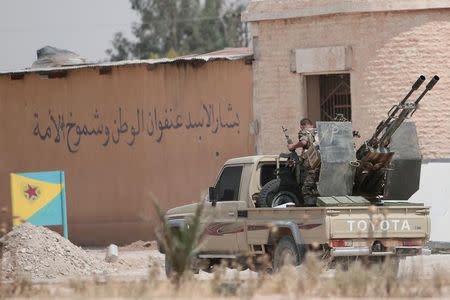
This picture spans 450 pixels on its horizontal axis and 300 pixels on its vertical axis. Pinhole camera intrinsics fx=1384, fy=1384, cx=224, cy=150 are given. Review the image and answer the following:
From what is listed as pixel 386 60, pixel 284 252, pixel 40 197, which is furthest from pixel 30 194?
pixel 284 252

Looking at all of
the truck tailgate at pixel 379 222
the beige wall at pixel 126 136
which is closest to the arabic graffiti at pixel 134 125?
Result: the beige wall at pixel 126 136

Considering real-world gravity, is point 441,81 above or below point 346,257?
above

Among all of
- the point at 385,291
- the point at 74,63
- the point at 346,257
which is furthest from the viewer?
the point at 74,63

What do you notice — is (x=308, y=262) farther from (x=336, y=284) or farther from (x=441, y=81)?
(x=441, y=81)

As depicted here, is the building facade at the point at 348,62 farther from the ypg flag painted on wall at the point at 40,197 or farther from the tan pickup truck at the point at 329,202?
the tan pickup truck at the point at 329,202

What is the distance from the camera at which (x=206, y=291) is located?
47.2 feet

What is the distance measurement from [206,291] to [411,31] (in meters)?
14.0

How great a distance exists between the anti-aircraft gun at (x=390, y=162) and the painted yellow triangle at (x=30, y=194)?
8.86 metres

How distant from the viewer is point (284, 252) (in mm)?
18172

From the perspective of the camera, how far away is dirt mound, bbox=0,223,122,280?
22.4 m

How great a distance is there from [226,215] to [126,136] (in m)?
11.1

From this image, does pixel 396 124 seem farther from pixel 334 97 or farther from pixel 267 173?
pixel 334 97

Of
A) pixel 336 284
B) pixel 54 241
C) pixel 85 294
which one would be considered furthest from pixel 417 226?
pixel 54 241

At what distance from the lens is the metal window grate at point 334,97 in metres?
28.5
